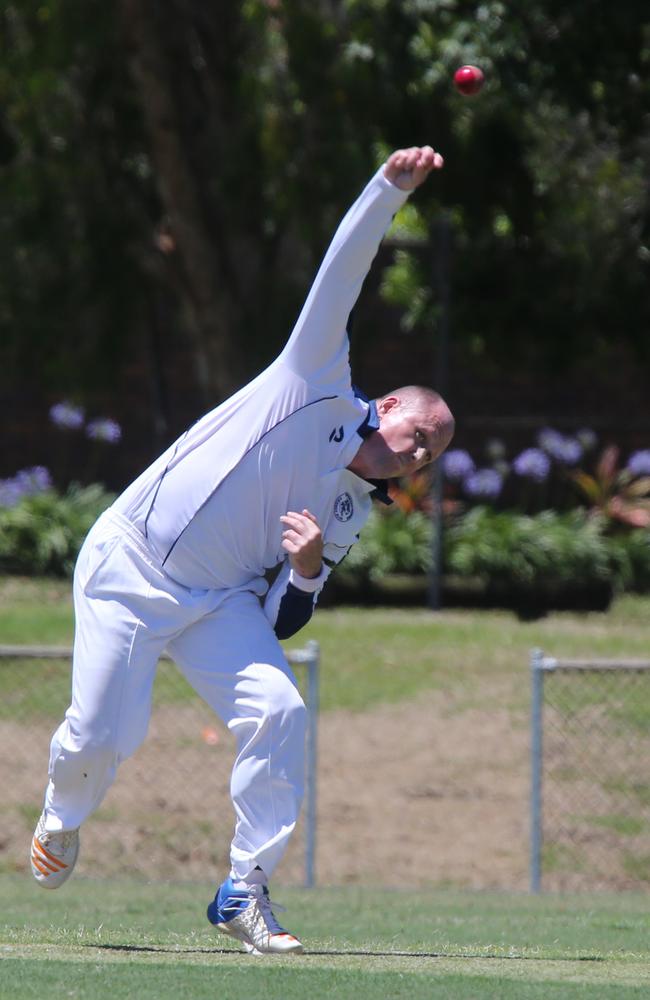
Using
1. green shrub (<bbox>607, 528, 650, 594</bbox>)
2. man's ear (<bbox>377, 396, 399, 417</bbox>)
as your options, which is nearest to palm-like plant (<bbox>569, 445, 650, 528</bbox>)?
green shrub (<bbox>607, 528, 650, 594</bbox>)

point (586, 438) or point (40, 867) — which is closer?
point (40, 867)

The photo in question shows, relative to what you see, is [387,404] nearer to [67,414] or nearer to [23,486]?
[23,486]

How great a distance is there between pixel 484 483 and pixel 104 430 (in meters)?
4.00

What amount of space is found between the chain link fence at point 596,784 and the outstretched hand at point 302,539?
5.46 m

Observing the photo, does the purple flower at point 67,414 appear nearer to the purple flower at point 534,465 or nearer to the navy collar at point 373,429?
the purple flower at point 534,465

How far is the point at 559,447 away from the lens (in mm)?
15469

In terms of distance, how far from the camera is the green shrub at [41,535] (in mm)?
15070

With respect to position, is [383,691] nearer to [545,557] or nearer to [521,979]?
[545,557]

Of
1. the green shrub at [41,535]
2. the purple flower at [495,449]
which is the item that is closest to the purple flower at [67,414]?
the green shrub at [41,535]

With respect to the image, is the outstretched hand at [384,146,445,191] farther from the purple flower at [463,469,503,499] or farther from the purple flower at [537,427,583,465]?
the purple flower at [537,427,583,465]

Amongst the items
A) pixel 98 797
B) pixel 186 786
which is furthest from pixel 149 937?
pixel 186 786

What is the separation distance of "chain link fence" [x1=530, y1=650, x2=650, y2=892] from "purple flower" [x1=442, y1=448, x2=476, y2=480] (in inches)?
130

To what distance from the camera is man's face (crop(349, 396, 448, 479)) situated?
4.95 m

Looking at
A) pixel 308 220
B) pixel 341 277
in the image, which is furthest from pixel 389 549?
pixel 341 277
